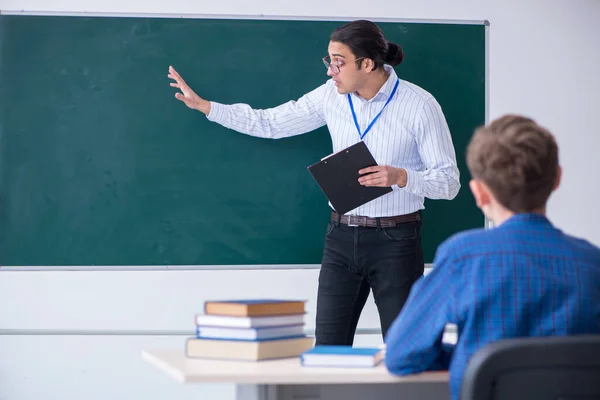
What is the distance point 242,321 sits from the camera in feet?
6.17

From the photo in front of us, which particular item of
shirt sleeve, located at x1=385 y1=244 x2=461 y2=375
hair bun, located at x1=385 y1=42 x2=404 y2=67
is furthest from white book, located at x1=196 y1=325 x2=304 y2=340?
hair bun, located at x1=385 y1=42 x2=404 y2=67

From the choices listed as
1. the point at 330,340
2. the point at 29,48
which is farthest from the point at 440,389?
the point at 29,48

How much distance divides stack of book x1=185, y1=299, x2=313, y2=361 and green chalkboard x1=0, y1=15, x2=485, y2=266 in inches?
67.2

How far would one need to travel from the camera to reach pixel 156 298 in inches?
143

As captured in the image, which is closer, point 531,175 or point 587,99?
point 531,175

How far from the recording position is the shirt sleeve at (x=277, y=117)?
11.5ft

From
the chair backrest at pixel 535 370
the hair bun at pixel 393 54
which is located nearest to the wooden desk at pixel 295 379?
the chair backrest at pixel 535 370

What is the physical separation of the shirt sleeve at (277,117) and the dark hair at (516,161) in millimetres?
1957

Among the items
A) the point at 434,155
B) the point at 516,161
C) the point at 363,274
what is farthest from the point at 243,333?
the point at 434,155

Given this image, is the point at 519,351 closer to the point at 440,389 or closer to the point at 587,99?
the point at 440,389

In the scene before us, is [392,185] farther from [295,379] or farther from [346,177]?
[295,379]

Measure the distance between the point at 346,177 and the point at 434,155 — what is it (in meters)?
0.43

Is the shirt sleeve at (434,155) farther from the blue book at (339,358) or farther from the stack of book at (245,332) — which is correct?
the blue book at (339,358)

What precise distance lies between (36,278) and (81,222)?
13.6 inches
